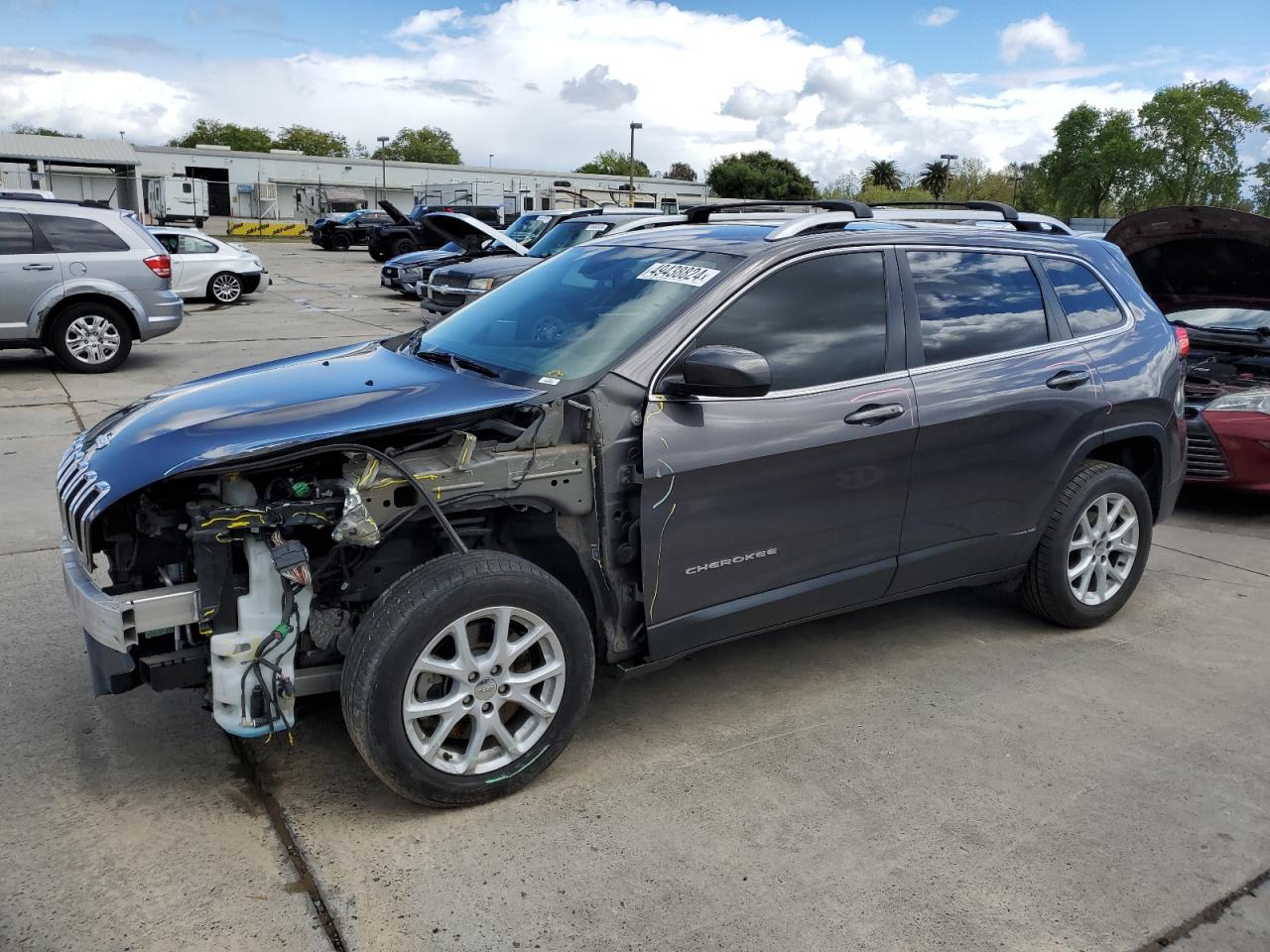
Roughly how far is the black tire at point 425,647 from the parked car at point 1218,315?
511 centimetres

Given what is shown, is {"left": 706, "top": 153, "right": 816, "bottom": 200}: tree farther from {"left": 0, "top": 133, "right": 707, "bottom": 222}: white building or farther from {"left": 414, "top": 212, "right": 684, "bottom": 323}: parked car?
{"left": 414, "top": 212, "right": 684, "bottom": 323}: parked car

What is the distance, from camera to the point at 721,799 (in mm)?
3270

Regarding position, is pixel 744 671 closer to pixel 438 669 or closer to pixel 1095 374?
pixel 438 669

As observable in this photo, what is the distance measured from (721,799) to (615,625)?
653 mm

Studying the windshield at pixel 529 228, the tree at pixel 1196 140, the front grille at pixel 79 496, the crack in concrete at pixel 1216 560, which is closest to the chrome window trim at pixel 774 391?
the front grille at pixel 79 496

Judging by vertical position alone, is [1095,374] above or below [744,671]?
above

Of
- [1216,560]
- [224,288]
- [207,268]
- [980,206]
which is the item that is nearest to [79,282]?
[207,268]

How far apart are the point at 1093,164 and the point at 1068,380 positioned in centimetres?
6366

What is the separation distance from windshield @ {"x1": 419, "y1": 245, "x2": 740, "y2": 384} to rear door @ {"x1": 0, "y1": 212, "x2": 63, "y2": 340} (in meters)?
8.10

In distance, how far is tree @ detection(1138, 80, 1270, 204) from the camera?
58.2 metres

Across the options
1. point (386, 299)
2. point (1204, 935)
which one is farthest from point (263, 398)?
point (386, 299)

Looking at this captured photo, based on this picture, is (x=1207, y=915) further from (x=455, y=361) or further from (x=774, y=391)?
(x=455, y=361)

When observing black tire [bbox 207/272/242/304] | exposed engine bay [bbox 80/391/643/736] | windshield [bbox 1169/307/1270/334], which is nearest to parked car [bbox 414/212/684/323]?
black tire [bbox 207/272/242/304]

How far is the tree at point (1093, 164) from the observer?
196ft
